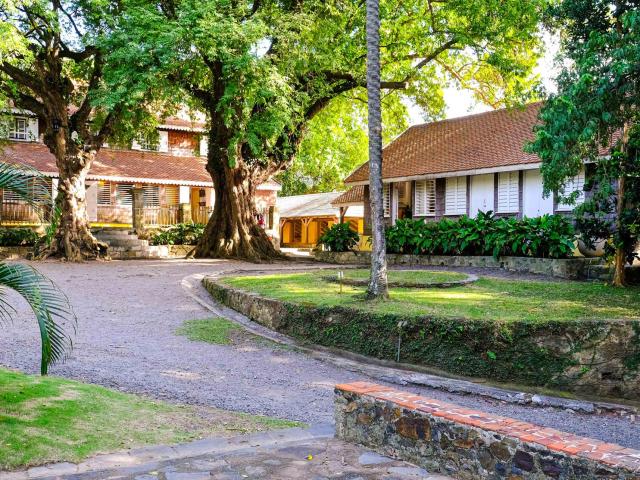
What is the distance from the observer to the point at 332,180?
2251 inches

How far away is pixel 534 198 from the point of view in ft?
74.8

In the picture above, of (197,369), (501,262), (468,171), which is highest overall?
(468,171)

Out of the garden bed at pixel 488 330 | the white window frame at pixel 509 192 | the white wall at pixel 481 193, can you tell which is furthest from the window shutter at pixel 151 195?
the garden bed at pixel 488 330

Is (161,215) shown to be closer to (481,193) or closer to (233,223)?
(233,223)

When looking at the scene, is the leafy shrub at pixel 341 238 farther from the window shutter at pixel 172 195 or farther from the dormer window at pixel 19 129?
the dormer window at pixel 19 129

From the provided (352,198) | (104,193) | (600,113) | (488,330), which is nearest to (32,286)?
(488,330)

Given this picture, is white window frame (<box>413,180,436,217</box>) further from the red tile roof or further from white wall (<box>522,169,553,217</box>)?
the red tile roof

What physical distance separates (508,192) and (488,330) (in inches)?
625

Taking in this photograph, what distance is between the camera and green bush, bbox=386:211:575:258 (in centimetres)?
1797

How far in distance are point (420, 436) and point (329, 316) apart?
5.44m

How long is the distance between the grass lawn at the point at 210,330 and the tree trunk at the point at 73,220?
1313 cm

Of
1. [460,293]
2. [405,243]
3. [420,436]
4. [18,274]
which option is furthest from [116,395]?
[405,243]

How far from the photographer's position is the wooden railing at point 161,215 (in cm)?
3266

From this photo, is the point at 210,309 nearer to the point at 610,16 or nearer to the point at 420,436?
the point at 420,436
